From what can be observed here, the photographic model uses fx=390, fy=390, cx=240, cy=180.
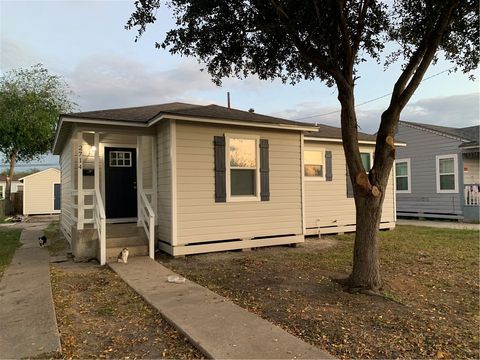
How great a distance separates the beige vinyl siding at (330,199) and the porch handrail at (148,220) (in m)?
4.50

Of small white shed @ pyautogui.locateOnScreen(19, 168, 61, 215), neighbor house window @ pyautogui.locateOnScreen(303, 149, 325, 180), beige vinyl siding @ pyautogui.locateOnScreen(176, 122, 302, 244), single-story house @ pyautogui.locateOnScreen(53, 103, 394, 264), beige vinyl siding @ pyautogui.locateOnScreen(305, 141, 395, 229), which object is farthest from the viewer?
small white shed @ pyautogui.locateOnScreen(19, 168, 61, 215)

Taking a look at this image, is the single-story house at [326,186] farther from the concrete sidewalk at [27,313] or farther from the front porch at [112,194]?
the concrete sidewalk at [27,313]

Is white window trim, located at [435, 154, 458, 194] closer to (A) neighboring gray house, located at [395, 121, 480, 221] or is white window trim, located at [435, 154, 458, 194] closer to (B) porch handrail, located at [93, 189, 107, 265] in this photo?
(A) neighboring gray house, located at [395, 121, 480, 221]

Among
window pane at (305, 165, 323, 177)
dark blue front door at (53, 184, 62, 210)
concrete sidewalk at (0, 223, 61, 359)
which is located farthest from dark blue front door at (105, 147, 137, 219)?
dark blue front door at (53, 184, 62, 210)

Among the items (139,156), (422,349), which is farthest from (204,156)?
(422,349)

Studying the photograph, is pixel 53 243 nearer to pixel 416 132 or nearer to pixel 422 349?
pixel 422 349

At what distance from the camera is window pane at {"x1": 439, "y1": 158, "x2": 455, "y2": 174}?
15.3 metres

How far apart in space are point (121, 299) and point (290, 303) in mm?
2145

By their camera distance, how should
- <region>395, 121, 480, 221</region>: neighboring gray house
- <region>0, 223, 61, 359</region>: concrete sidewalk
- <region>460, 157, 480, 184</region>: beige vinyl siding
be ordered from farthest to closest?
<region>460, 157, 480, 184</region>: beige vinyl siding → <region>395, 121, 480, 221</region>: neighboring gray house → <region>0, 223, 61, 359</region>: concrete sidewalk

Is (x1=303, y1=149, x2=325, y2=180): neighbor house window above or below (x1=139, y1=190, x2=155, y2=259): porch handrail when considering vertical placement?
above

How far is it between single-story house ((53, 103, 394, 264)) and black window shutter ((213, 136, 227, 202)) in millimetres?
21

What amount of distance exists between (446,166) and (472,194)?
5.00ft

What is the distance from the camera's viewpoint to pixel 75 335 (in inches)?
150

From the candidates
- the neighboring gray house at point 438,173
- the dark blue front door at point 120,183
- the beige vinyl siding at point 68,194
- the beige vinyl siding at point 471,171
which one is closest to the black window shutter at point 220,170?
the dark blue front door at point 120,183
